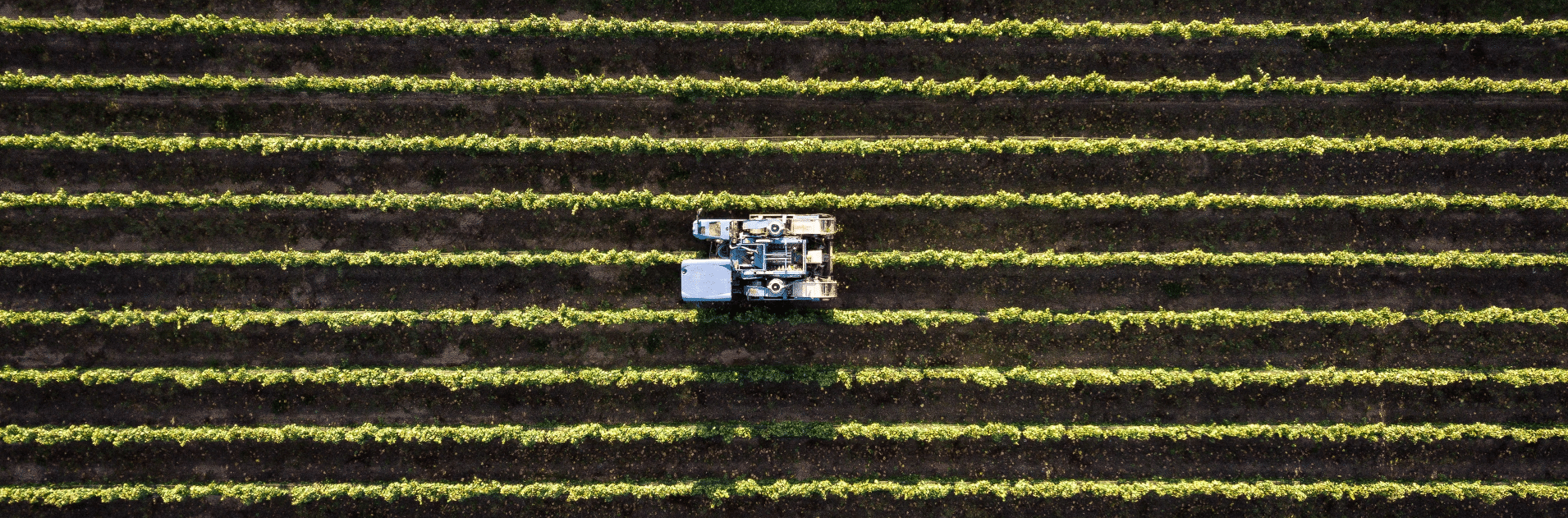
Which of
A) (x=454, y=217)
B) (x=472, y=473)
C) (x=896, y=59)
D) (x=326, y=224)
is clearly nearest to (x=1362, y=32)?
(x=896, y=59)

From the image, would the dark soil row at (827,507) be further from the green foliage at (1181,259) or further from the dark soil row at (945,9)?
the dark soil row at (945,9)

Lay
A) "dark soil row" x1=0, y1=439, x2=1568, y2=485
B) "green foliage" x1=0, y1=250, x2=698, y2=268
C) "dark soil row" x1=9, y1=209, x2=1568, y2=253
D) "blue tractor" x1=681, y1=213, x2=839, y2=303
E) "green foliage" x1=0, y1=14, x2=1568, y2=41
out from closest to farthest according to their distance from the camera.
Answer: "blue tractor" x1=681, y1=213, x2=839, y2=303 → "green foliage" x1=0, y1=250, x2=698, y2=268 → "green foliage" x1=0, y1=14, x2=1568, y2=41 → "dark soil row" x1=9, y1=209, x2=1568, y2=253 → "dark soil row" x1=0, y1=439, x2=1568, y2=485

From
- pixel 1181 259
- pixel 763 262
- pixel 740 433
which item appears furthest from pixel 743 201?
pixel 1181 259

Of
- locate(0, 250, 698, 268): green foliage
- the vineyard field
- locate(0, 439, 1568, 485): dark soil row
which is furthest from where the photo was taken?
locate(0, 439, 1568, 485): dark soil row

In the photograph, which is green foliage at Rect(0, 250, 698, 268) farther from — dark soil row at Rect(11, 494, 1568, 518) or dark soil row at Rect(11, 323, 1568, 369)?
dark soil row at Rect(11, 494, 1568, 518)

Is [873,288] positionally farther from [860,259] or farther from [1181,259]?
[1181,259]

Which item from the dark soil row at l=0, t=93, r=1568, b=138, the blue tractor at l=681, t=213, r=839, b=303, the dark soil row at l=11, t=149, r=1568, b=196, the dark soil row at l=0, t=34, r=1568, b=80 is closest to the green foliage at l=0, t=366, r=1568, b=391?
Result: the blue tractor at l=681, t=213, r=839, b=303
